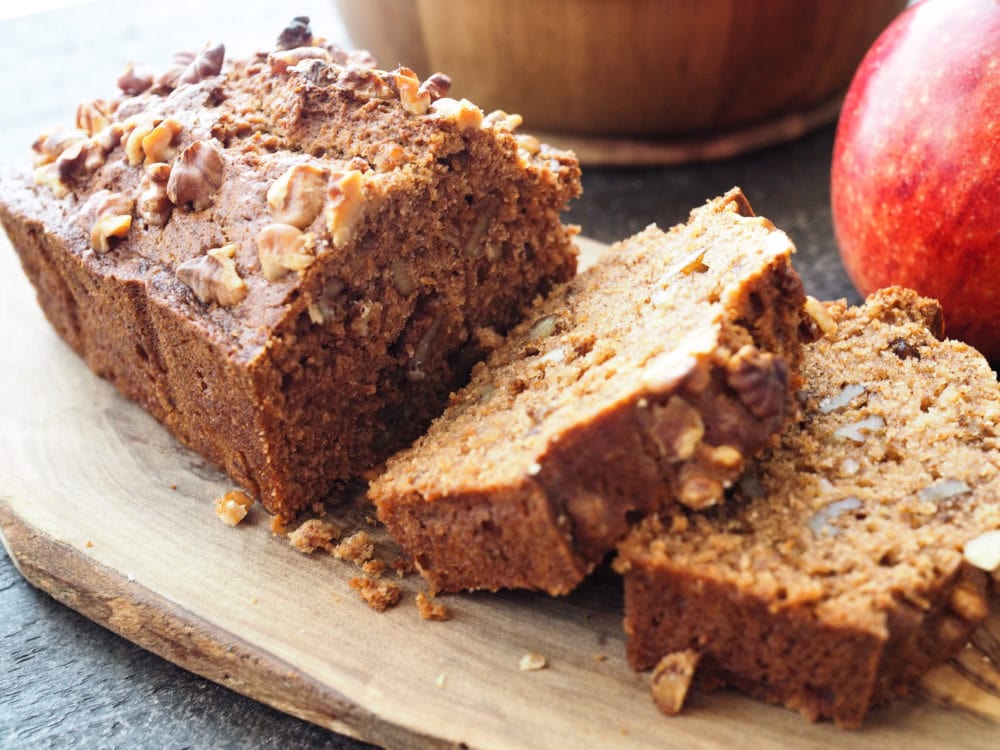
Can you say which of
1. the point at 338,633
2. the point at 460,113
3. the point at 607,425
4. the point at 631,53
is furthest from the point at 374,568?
the point at 631,53

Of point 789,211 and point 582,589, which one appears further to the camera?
point 789,211

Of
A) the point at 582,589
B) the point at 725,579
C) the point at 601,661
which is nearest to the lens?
the point at 725,579

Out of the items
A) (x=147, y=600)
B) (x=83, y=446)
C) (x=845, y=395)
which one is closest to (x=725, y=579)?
(x=845, y=395)

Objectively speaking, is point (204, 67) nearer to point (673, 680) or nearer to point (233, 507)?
point (233, 507)

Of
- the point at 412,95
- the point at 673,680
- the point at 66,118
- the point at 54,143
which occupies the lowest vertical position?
the point at 66,118

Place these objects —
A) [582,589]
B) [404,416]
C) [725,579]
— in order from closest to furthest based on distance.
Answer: [725,579], [582,589], [404,416]

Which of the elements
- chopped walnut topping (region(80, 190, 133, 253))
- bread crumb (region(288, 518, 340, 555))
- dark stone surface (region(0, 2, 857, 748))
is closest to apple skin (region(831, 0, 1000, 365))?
dark stone surface (region(0, 2, 857, 748))

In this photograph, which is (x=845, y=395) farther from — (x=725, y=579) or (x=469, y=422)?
(x=469, y=422)
